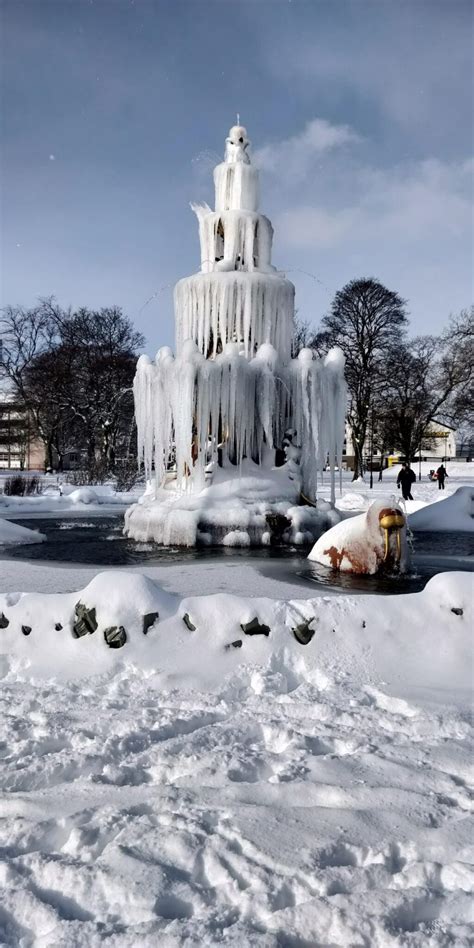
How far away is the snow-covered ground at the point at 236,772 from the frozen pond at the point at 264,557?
5.95 feet

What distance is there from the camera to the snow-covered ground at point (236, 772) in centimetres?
172

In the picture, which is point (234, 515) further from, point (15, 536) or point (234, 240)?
point (234, 240)

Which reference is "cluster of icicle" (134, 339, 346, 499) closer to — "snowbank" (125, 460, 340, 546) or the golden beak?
"snowbank" (125, 460, 340, 546)

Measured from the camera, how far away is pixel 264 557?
8.30m

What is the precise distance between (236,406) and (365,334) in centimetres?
2554

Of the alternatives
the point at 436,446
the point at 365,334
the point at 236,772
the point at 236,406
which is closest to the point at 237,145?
the point at 236,406

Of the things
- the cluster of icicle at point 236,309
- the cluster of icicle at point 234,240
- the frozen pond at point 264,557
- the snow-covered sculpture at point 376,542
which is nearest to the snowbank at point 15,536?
the frozen pond at point 264,557

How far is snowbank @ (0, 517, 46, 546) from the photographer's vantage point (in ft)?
30.7

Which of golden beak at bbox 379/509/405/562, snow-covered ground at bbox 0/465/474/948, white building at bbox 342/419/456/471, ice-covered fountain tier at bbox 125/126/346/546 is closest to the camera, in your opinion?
snow-covered ground at bbox 0/465/474/948

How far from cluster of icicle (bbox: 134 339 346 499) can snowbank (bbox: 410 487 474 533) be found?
2235 mm

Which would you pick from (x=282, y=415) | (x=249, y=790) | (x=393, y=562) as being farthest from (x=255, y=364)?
(x=249, y=790)

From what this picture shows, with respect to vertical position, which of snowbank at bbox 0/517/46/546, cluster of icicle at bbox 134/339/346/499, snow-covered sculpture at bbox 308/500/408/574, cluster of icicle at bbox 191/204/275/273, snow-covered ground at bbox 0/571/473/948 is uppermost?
cluster of icicle at bbox 191/204/275/273

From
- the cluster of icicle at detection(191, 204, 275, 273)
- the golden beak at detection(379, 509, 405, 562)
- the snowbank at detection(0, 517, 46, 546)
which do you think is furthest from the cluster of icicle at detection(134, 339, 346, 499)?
the golden beak at detection(379, 509, 405, 562)

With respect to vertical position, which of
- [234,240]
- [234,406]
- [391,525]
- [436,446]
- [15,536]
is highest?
[234,240]
